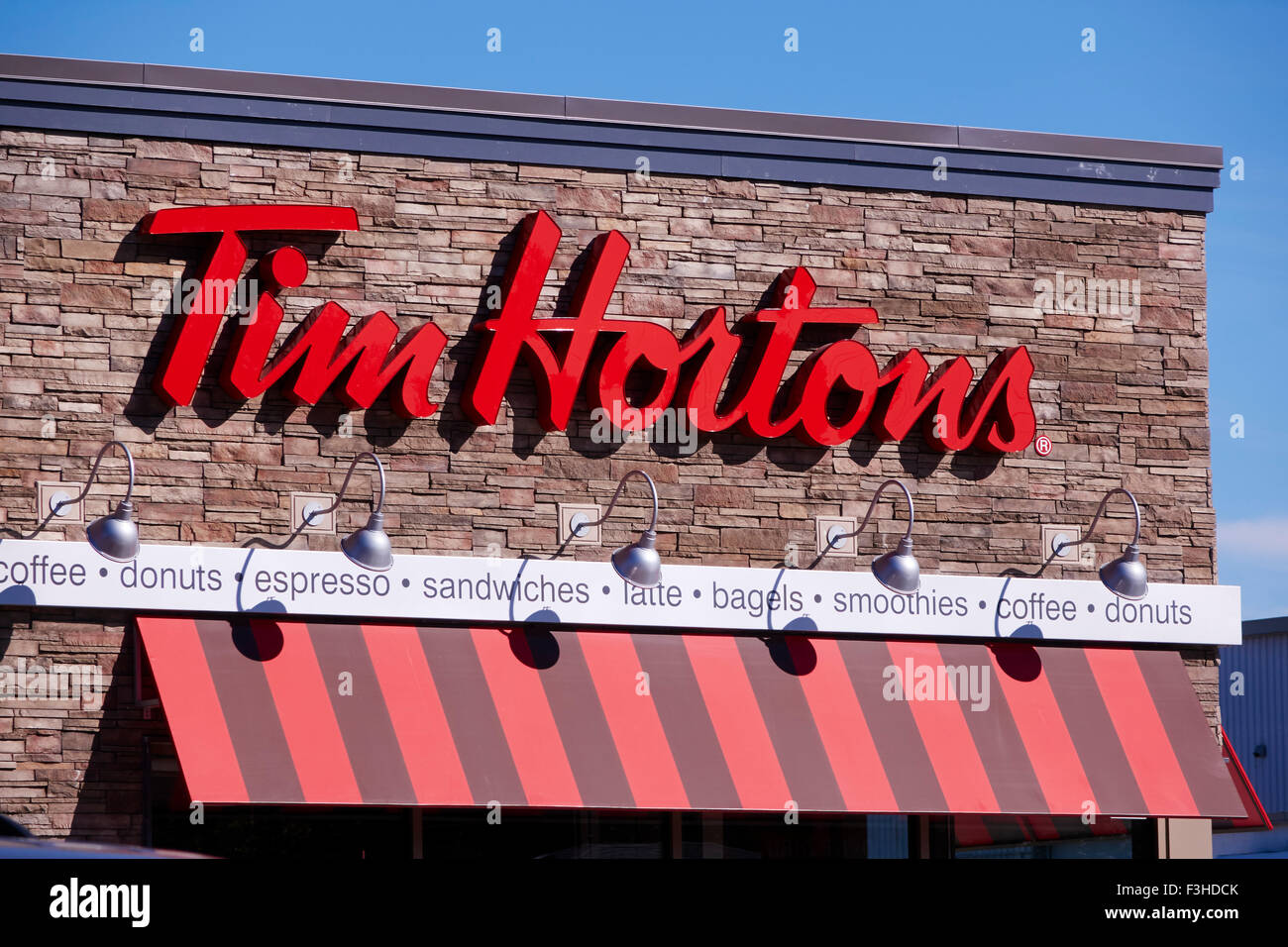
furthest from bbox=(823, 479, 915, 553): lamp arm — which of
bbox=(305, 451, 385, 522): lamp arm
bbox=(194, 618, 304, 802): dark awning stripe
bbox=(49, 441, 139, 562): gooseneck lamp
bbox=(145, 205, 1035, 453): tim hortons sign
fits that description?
bbox=(49, 441, 139, 562): gooseneck lamp

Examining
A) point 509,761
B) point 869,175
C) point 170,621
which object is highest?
point 869,175

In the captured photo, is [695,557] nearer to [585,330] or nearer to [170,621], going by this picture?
[585,330]

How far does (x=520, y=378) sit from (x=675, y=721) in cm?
328

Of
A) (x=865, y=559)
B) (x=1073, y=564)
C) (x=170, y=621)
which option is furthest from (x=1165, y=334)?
(x=170, y=621)

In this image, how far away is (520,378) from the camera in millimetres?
14406

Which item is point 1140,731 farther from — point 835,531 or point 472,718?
point 472,718

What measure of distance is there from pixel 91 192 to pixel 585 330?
426 centimetres

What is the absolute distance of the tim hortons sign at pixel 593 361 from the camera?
13555 millimetres

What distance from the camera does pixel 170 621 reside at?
42.5ft

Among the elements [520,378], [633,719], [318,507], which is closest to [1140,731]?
[633,719]

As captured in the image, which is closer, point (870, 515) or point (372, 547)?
point (372, 547)

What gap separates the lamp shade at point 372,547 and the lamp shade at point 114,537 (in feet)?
5.32

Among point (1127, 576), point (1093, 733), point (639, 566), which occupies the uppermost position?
point (639, 566)

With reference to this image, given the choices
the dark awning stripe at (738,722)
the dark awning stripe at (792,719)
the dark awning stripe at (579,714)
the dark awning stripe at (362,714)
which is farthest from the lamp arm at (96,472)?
the dark awning stripe at (792,719)
